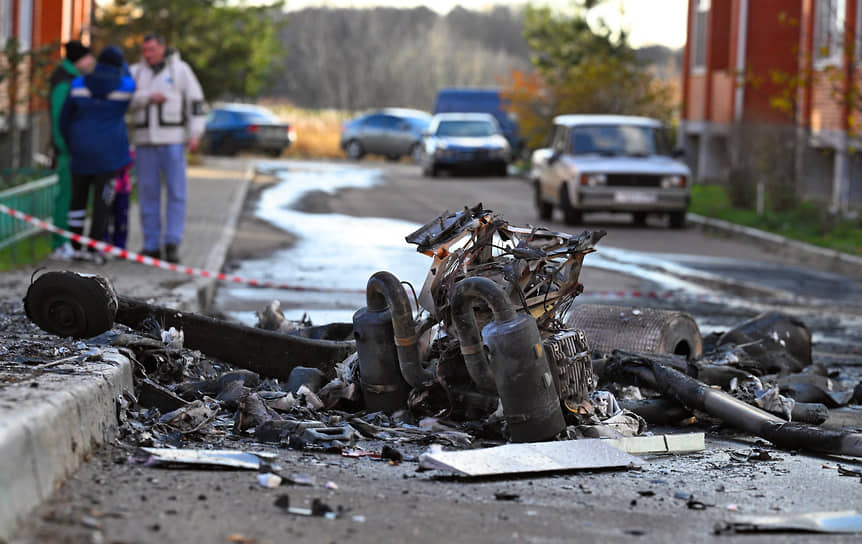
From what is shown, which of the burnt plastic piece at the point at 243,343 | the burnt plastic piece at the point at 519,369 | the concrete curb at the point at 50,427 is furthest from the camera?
the burnt plastic piece at the point at 243,343

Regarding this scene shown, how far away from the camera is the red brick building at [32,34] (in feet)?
74.2

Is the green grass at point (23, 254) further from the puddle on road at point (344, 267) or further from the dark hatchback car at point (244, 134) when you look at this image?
the dark hatchback car at point (244, 134)

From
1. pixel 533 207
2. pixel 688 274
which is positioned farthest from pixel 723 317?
pixel 533 207

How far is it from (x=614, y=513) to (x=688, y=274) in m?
10.3

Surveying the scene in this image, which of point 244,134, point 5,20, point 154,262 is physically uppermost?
point 5,20

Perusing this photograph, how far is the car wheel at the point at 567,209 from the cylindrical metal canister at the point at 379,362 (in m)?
14.6

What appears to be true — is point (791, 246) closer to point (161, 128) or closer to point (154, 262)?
point (161, 128)

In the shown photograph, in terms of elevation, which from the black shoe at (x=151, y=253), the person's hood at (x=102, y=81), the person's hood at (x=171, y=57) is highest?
the person's hood at (x=171, y=57)

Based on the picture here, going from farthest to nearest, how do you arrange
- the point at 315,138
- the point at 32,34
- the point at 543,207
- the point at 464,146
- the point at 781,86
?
1. the point at 315,138
2. the point at 464,146
3. the point at 781,86
4. the point at 32,34
5. the point at 543,207

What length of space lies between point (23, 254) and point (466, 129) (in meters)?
23.3

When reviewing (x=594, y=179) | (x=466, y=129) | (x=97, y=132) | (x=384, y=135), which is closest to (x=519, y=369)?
(x=97, y=132)

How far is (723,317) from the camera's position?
11516 millimetres

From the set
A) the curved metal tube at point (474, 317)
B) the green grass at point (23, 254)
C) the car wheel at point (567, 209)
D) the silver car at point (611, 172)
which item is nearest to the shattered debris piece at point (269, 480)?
the curved metal tube at point (474, 317)

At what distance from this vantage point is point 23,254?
1338cm
